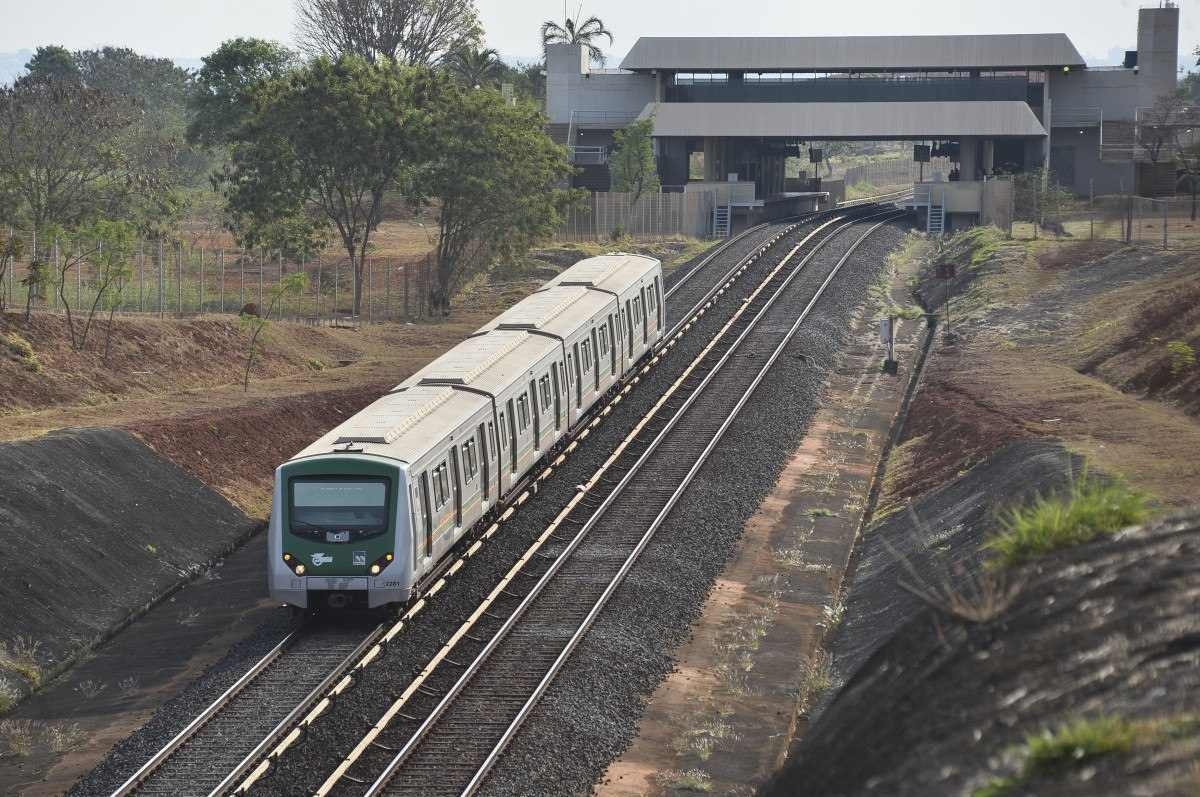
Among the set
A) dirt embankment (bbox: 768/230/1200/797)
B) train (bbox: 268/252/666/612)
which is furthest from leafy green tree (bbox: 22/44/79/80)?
train (bbox: 268/252/666/612)

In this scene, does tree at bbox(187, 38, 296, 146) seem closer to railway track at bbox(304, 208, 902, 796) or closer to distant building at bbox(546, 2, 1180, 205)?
distant building at bbox(546, 2, 1180, 205)

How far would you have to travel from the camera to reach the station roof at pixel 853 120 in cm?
8456

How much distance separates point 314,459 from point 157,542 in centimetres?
659

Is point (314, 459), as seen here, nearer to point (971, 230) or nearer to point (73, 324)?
point (73, 324)

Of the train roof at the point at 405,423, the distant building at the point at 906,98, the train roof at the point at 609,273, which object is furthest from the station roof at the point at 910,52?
the train roof at the point at 405,423

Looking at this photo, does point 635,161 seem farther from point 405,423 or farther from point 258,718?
point 258,718

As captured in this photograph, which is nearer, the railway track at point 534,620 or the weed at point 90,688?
the railway track at point 534,620

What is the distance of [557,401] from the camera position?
34.2 metres

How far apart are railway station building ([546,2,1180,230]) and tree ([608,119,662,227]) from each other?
324cm

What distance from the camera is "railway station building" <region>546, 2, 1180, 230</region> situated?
85.8m

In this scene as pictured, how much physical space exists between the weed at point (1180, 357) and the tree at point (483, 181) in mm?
26773

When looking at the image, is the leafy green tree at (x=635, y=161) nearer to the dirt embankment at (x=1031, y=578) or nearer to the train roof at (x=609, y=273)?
the dirt embankment at (x=1031, y=578)

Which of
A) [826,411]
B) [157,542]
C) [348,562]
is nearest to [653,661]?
[348,562]

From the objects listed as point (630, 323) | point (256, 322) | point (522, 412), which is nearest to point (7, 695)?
point (522, 412)
